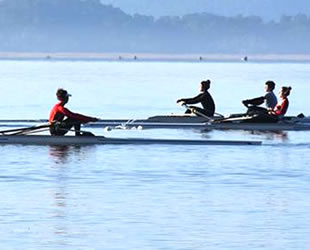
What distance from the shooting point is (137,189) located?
95.8 ft

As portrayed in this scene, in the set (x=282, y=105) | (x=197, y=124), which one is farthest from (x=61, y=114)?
(x=197, y=124)

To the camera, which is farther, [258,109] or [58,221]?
[258,109]

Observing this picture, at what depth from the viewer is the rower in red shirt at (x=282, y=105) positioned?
44125 millimetres

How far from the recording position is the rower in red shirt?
4412cm

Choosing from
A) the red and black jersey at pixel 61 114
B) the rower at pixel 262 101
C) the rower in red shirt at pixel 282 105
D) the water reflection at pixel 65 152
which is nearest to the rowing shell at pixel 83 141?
the water reflection at pixel 65 152

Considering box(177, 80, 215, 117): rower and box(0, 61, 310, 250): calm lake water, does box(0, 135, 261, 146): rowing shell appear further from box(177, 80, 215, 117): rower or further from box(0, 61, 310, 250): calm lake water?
box(177, 80, 215, 117): rower

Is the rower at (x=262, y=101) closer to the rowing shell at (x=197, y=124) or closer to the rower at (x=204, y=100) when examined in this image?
the rowing shell at (x=197, y=124)

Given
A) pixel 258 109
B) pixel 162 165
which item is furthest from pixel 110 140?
pixel 258 109

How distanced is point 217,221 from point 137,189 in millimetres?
4918

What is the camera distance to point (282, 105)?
44.5 m

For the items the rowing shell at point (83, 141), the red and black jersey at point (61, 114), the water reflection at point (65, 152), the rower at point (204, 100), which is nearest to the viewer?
the water reflection at point (65, 152)

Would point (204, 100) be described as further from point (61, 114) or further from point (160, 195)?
point (160, 195)

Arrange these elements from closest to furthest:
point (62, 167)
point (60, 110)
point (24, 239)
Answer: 1. point (24, 239)
2. point (62, 167)
3. point (60, 110)

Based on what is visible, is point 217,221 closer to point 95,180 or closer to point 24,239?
point 24,239
